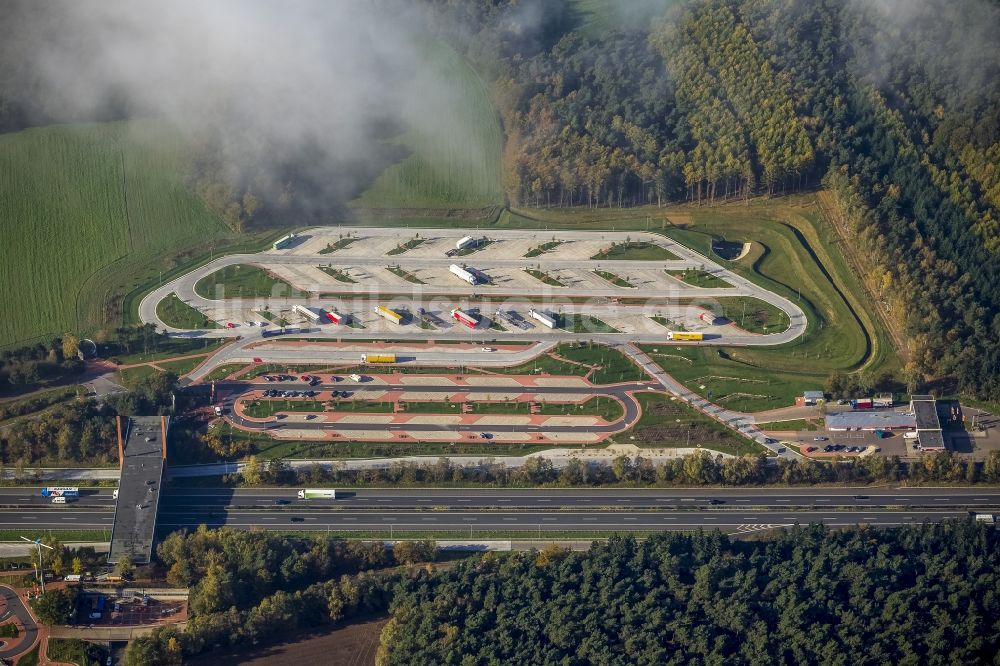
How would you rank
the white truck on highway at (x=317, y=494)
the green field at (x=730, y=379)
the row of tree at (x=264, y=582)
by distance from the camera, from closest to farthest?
the row of tree at (x=264, y=582) < the white truck on highway at (x=317, y=494) < the green field at (x=730, y=379)

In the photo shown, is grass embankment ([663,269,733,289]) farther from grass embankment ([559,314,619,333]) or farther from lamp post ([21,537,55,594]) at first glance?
lamp post ([21,537,55,594])

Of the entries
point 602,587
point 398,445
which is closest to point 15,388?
point 398,445

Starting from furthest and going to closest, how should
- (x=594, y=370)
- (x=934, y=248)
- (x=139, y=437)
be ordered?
(x=934, y=248)
(x=594, y=370)
(x=139, y=437)

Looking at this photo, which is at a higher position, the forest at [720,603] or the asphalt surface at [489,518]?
the asphalt surface at [489,518]

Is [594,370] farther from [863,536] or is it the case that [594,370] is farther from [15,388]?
[15,388]

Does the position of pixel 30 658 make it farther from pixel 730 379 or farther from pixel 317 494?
pixel 730 379

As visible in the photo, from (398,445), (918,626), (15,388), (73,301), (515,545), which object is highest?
(73,301)

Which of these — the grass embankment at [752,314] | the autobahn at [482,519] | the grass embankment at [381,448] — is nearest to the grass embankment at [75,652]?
the autobahn at [482,519]

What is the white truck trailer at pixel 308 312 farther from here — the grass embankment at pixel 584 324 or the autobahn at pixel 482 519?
the autobahn at pixel 482 519
